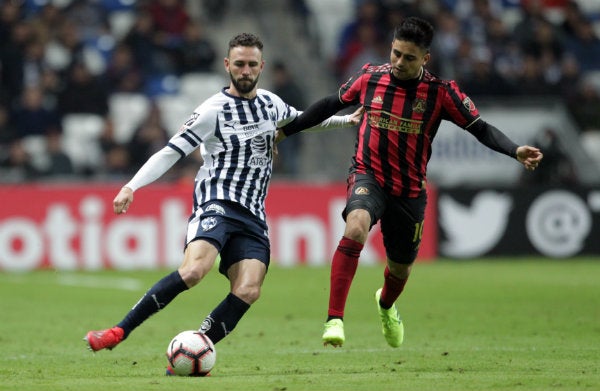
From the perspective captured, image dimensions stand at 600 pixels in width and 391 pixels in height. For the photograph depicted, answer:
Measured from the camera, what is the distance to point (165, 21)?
67.2 ft

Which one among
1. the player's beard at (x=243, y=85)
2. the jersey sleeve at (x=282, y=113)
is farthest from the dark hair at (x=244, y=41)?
the jersey sleeve at (x=282, y=113)

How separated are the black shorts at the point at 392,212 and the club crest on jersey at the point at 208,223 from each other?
0.98 meters

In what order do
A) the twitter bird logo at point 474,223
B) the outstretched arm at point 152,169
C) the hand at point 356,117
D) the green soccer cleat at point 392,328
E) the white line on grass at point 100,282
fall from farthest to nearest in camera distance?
the twitter bird logo at point 474,223 < the white line on grass at point 100,282 < the green soccer cleat at point 392,328 < the hand at point 356,117 < the outstretched arm at point 152,169

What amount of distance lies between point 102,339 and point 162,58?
44.4 ft

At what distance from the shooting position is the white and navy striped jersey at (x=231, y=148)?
773 centimetres

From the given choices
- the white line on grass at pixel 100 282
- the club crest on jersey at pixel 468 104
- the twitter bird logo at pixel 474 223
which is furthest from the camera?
the twitter bird logo at pixel 474 223

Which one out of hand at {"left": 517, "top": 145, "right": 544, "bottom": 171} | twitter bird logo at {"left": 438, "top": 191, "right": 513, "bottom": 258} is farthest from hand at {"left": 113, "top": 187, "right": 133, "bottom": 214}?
twitter bird logo at {"left": 438, "top": 191, "right": 513, "bottom": 258}

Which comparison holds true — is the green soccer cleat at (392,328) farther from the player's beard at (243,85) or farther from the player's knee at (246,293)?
the player's beard at (243,85)

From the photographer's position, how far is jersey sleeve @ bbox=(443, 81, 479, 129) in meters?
8.20

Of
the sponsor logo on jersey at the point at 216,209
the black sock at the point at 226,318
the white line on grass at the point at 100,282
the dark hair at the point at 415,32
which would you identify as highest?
the dark hair at the point at 415,32

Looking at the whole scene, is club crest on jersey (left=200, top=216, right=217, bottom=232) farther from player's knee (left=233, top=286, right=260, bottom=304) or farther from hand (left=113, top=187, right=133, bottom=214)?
hand (left=113, top=187, right=133, bottom=214)

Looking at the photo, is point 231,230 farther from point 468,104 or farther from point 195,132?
point 468,104

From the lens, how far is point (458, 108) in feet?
26.9

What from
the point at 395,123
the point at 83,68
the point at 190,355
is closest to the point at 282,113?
the point at 395,123
